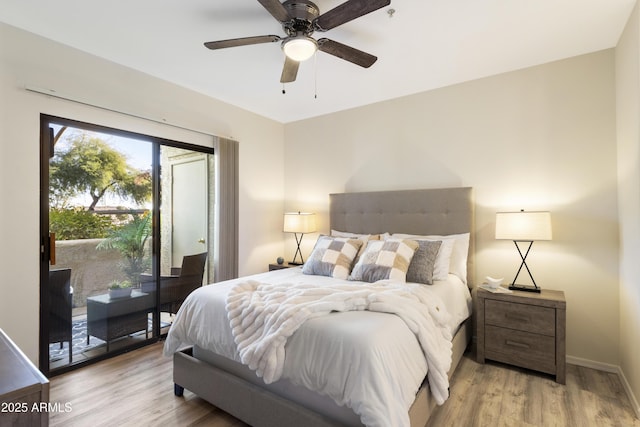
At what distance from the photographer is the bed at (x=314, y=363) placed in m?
1.41

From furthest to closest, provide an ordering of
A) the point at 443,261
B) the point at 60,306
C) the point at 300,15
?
1. the point at 443,261
2. the point at 60,306
3. the point at 300,15

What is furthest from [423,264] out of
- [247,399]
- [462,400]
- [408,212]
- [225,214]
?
[225,214]

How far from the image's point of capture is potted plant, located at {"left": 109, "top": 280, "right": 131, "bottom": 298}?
9.53 ft

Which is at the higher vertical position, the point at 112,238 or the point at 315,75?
the point at 315,75

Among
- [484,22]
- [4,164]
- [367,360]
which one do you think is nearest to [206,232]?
[4,164]

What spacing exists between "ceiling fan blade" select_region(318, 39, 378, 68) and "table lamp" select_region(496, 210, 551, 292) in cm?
171

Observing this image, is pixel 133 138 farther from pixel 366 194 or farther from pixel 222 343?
pixel 366 194

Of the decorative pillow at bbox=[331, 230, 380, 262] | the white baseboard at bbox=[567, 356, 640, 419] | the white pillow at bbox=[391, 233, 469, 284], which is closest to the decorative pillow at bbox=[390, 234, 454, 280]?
the white pillow at bbox=[391, 233, 469, 284]

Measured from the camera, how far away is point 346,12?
1.74 meters

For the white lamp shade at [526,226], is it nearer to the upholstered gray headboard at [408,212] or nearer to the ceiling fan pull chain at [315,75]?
the upholstered gray headboard at [408,212]

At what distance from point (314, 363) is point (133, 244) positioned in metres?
2.45

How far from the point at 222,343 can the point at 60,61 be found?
8.51 ft

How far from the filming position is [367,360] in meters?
1.35

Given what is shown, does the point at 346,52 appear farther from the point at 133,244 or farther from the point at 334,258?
the point at 133,244
